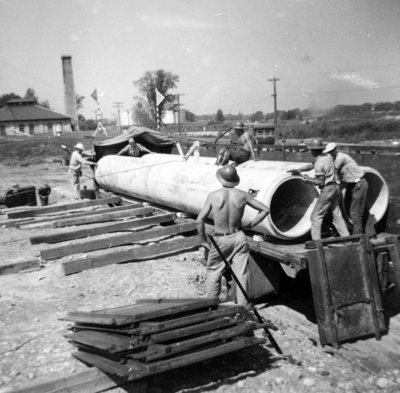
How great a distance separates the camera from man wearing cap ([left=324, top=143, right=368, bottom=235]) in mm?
6465

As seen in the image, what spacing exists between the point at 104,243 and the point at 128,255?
2.46ft

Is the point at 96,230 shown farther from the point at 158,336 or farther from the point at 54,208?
the point at 158,336

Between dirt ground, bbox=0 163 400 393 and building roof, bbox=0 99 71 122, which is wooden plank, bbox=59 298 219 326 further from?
building roof, bbox=0 99 71 122

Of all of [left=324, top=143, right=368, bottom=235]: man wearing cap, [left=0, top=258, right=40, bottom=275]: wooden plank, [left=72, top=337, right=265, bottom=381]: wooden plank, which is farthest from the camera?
[left=0, top=258, right=40, bottom=275]: wooden plank

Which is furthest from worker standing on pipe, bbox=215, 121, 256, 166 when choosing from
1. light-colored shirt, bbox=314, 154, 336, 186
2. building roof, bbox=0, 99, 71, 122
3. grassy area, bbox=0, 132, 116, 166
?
building roof, bbox=0, 99, 71, 122

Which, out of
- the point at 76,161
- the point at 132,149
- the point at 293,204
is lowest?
the point at 293,204

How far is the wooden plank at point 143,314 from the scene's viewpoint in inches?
155

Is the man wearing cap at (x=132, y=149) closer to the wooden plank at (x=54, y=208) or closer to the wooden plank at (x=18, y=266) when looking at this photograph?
the wooden plank at (x=54, y=208)

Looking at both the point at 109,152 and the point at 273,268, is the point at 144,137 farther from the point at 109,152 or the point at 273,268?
the point at 273,268

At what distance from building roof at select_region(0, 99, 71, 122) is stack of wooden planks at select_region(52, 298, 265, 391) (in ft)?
200

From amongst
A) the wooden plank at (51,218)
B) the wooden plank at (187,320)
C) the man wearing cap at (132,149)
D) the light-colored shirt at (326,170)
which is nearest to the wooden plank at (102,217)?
the wooden plank at (51,218)

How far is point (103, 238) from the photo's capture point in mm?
8445

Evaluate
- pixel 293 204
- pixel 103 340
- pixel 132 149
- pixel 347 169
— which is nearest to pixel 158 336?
pixel 103 340

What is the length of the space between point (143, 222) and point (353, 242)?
15.2ft
